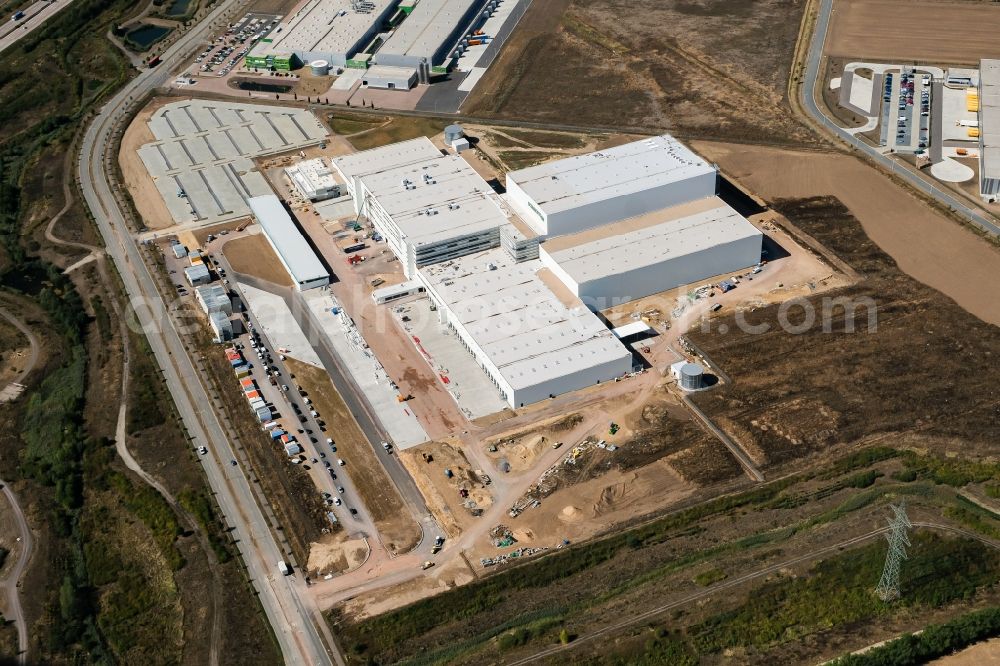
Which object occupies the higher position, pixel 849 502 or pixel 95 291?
pixel 95 291

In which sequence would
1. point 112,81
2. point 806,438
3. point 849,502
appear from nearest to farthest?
point 849,502 < point 806,438 < point 112,81

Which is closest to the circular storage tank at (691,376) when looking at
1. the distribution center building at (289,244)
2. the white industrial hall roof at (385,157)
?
the distribution center building at (289,244)

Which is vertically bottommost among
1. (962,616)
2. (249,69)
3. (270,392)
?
(962,616)

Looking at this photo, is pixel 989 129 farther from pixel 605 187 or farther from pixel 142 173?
pixel 142 173

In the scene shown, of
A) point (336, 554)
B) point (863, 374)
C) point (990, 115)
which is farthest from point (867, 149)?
point (336, 554)

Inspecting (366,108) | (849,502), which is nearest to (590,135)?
(366,108)

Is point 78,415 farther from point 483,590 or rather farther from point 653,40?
point 653,40

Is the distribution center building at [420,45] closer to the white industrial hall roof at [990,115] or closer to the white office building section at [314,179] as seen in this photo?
the white office building section at [314,179]

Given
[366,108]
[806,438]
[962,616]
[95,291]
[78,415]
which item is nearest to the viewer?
[962,616]

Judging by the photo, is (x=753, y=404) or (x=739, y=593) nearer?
(x=739, y=593)
